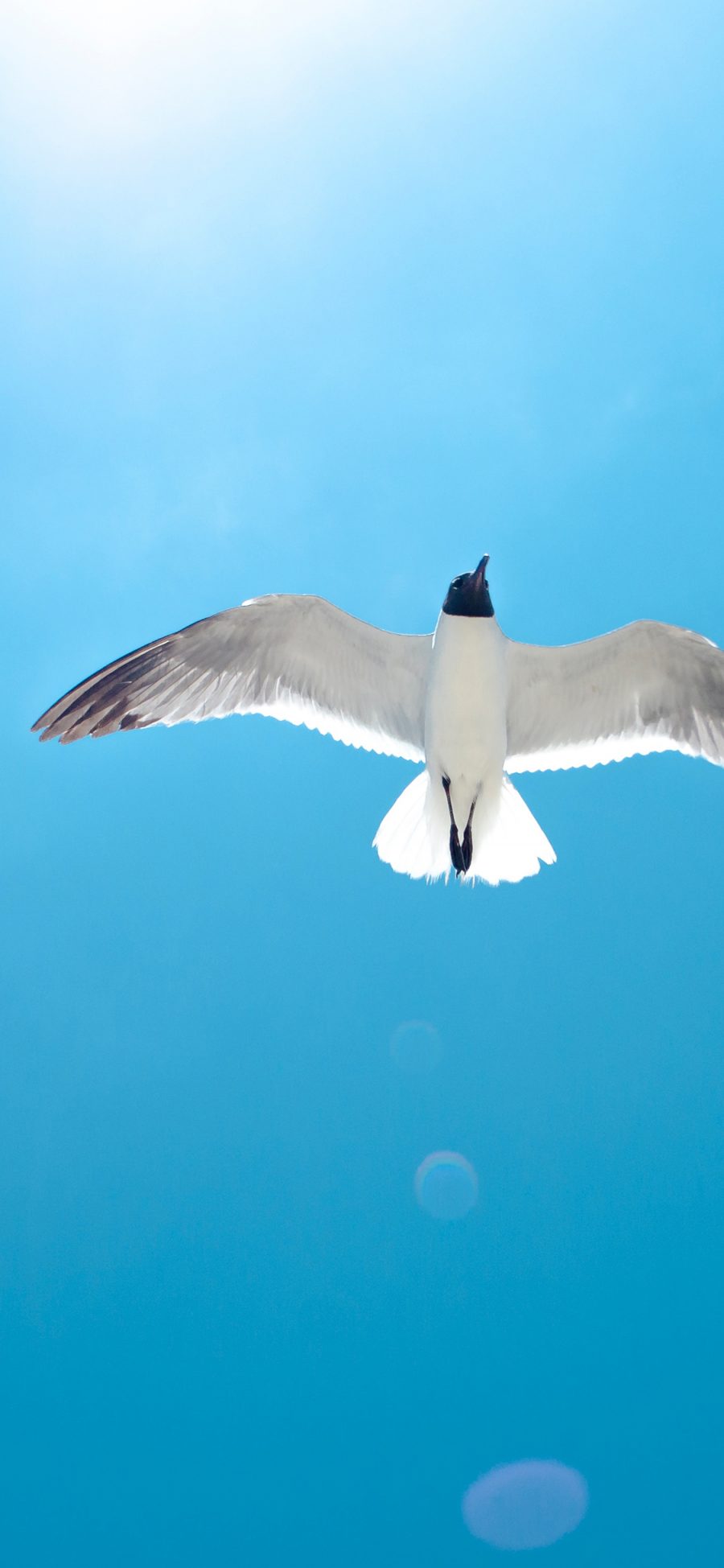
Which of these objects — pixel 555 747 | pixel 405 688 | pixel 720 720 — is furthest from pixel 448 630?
pixel 720 720

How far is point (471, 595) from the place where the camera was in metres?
5.08

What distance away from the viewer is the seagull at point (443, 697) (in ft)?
16.9

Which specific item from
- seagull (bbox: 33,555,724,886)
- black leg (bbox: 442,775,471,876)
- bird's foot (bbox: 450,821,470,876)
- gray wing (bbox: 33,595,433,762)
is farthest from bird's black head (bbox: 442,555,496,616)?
bird's foot (bbox: 450,821,470,876)

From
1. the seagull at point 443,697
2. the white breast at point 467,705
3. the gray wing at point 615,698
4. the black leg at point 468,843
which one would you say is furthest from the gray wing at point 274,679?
the gray wing at point 615,698

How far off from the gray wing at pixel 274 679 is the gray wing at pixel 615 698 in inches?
21.3

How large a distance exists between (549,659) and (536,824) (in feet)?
2.63

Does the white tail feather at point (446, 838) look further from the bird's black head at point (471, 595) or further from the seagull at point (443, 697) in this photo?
the bird's black head at point (471, 595)

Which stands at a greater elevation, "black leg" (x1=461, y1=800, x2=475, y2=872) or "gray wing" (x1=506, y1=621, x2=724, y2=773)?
"gray wing" (x1=506, y1=621, x2=724, y2=773)

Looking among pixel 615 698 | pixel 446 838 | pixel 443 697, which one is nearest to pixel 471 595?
pixel 443 697

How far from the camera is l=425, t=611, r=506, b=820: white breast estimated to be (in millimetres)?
5062

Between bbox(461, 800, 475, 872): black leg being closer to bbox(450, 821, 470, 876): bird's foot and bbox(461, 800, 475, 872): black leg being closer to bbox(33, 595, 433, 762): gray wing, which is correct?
bbox(450, 821, 470, 876): bird's foot

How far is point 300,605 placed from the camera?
5.19 metres

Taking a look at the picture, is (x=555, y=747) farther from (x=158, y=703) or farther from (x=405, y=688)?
(x=158, y=703)

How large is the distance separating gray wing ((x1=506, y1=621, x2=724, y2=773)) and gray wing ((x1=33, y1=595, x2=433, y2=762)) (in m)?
0.54
